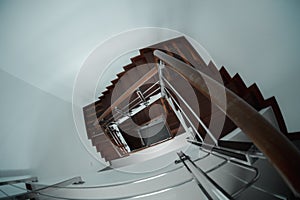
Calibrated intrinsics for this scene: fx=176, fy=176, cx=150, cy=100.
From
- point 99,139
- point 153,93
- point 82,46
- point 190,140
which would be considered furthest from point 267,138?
point 99,139

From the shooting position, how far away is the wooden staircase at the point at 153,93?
4.47 ft

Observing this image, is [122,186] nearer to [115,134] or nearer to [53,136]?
[53,136]

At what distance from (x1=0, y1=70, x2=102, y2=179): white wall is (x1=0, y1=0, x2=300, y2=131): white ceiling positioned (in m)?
0.17

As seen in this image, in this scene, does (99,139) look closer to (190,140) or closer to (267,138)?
(190,140)

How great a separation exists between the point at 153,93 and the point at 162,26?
0.90m

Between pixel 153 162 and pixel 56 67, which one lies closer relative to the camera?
pixel 153 162

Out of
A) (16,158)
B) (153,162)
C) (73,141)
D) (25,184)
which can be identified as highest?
(73,141)

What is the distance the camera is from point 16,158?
144 centimetres

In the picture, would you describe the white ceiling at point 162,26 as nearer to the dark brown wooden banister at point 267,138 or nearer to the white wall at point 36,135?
the white wall at point 36,135

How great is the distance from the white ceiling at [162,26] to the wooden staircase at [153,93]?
0.55 feet

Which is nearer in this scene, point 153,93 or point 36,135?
point 36,135

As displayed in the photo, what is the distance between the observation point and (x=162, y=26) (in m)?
2.35

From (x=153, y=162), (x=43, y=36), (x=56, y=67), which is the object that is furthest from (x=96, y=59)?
Result: (x=153, y=162)

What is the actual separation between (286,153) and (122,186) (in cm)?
86
